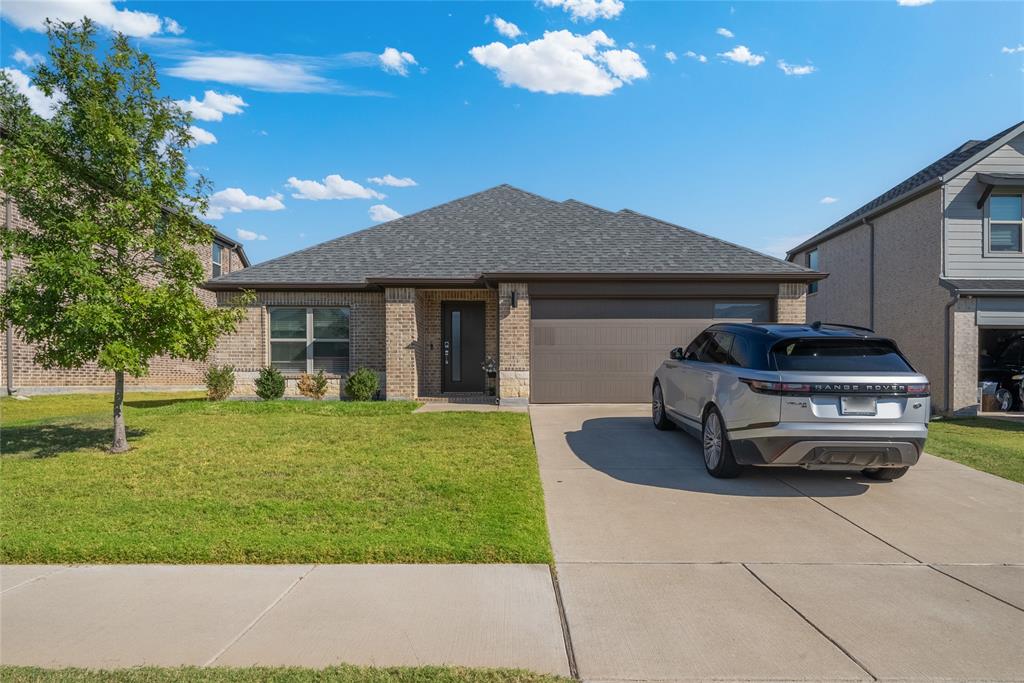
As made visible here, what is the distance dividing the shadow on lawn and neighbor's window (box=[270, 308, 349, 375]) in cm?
483

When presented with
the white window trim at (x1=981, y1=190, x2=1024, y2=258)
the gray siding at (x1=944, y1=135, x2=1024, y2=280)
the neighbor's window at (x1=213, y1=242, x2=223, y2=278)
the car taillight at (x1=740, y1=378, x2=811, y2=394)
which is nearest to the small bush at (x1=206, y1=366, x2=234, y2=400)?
the neighbor's window at (x1=213, y1=242, x2=223, y2=278)

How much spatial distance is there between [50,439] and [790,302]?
14.2 metres

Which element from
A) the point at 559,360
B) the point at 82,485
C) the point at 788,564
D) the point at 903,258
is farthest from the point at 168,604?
the point at 903,258

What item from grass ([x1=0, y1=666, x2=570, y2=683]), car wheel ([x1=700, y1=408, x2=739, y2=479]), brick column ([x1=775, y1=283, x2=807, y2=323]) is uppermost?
brick column ([x1=775, y1=283, x2=807, y2=323])

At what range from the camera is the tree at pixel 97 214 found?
7066 mm

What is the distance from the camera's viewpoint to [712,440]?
264 inches

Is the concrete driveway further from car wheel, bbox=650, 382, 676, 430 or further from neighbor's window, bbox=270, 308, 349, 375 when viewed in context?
neighbor's window, bbox=270, 308, 349, 375

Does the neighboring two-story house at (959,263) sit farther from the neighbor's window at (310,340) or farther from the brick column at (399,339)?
the neighbor's window at (310,340)

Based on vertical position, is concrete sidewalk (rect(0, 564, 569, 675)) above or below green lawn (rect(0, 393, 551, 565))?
below

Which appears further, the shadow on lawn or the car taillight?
the shadow on lawn

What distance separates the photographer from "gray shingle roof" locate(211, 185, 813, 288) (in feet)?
43.1

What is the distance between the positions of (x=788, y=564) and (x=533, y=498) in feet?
7.65

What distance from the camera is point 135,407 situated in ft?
43.0

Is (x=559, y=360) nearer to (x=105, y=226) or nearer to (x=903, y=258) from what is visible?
(x=105, y=226)
